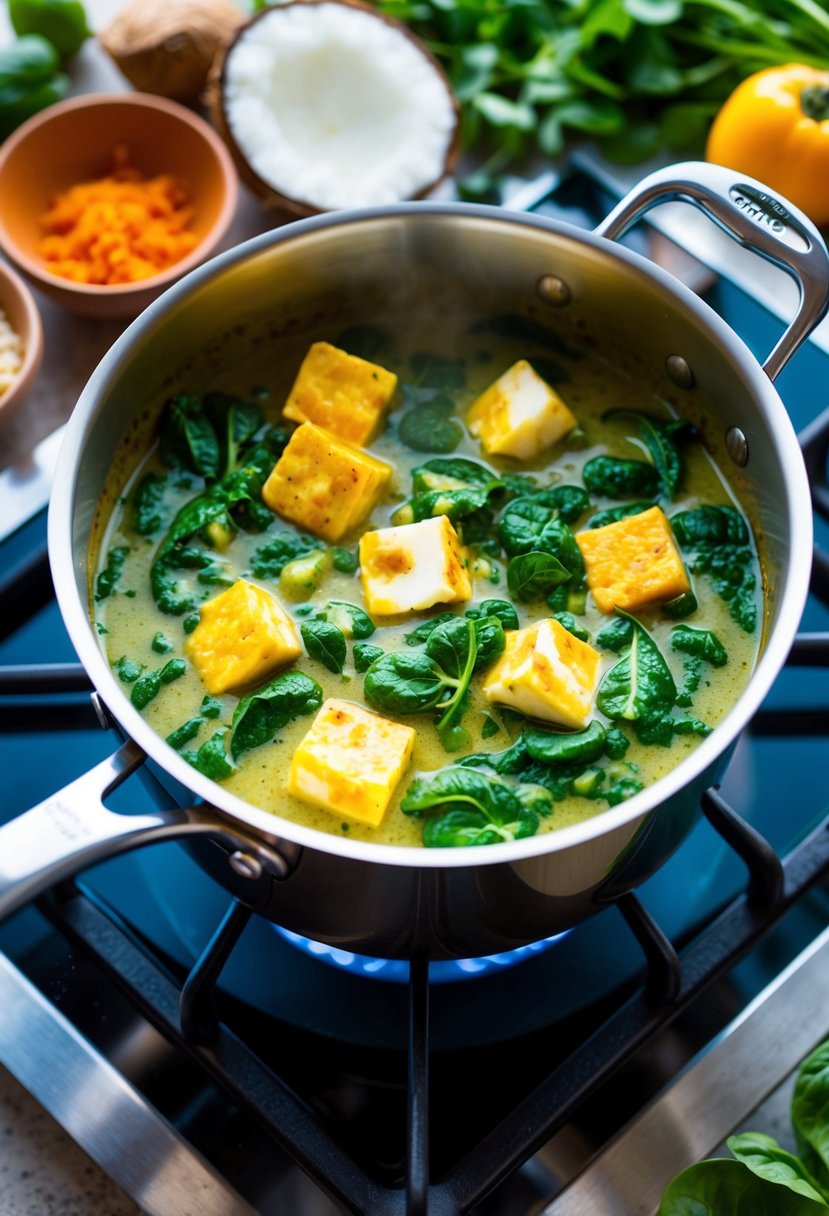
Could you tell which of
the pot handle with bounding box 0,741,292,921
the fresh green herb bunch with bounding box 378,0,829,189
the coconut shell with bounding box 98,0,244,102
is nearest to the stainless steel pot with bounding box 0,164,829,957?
the pot handle with bounding box 0,741,292,921

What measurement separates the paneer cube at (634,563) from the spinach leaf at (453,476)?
0.59 ft

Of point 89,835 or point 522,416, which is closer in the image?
point 89,835

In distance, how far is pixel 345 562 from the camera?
5.65 feet

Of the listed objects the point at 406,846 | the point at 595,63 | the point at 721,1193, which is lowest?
the point at 721,1193

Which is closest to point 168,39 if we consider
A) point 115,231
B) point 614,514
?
point 115,231

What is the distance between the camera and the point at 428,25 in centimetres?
242

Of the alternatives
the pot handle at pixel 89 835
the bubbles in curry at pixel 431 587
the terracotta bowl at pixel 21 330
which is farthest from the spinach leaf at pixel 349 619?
the terracotta bowl at pixel 21 330

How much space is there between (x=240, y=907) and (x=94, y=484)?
1.91 ft

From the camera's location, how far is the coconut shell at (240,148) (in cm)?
216

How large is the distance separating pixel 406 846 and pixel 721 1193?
0.53 m

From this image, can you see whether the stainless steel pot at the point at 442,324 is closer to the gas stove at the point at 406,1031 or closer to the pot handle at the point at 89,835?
the pot handle at the point at 89,835

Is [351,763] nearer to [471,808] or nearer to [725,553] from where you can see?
[471,808]

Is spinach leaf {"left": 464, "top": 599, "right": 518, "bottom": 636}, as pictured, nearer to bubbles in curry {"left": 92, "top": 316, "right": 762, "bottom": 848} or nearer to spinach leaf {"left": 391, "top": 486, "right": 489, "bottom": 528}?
bubbles in curry {"left": 92, "top": 316, "right": 762, "bottom": 848}

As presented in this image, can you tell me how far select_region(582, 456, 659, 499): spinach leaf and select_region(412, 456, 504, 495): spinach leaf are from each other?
0.14m
